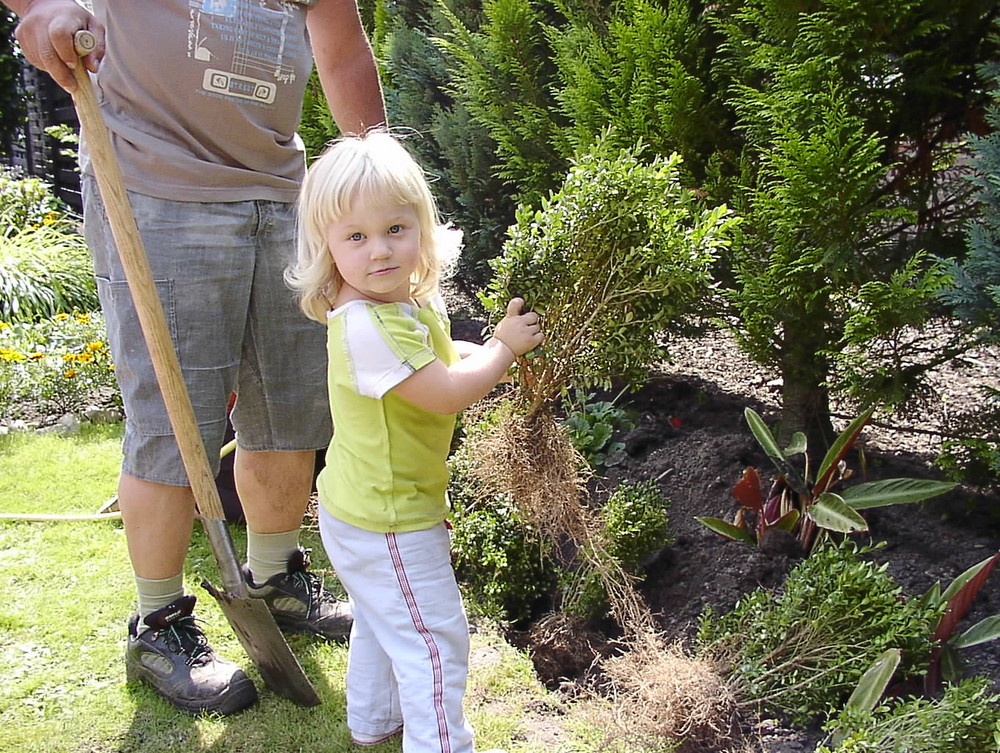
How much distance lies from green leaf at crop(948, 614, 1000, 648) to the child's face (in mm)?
1582

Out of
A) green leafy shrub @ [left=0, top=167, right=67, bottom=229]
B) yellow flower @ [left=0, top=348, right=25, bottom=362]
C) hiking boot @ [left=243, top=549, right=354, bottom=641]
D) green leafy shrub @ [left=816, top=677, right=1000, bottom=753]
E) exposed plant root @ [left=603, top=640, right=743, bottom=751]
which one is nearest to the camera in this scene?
green leafy shrub @ [left=816, top=677, right=1000, bottom=753]

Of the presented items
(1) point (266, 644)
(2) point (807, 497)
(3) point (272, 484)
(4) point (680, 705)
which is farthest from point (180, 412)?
(2) point (807, 497)

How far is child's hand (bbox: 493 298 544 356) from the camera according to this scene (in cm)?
200

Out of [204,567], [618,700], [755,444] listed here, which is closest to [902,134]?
[755,444]

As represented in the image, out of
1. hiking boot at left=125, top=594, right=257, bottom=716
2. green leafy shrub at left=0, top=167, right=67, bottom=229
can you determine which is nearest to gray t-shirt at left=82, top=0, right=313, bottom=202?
hiking boot at left=125, top=594, right=257, bottom=716

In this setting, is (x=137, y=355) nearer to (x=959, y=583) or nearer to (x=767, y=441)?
(x=767, y=441)

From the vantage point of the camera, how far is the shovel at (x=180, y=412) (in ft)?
6.89

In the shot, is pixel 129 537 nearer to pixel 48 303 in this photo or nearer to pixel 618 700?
pixel 618 700

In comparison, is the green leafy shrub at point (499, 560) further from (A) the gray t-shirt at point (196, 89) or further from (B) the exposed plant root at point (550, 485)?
(A) the gray t-shirt at point (196, 89)

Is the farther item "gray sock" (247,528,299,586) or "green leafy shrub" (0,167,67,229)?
"green leafy shrub" (0,167,67,229)

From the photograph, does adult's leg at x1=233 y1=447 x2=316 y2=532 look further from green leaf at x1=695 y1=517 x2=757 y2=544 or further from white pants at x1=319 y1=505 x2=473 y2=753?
green leaf at x1=695 y1=517 x2=757 y2=544

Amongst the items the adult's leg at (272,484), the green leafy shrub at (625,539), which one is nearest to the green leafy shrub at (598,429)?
the green leafy shrub at (625,539)

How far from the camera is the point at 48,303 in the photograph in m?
6.28

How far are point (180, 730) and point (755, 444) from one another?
2.07 metres
